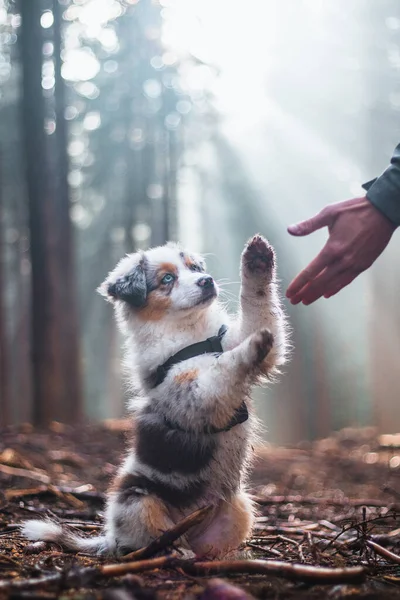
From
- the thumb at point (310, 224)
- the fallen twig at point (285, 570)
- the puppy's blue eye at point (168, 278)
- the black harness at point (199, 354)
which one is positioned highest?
the thumb at point (310, 224)

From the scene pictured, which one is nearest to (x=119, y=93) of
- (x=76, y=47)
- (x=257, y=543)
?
(x=76, y=47)

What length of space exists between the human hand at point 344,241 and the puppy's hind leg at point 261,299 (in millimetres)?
169

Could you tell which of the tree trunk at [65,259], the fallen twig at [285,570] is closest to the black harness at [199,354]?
the fallen twig at [285,570]

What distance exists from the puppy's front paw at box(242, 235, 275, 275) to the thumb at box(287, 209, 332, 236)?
182 millimetres

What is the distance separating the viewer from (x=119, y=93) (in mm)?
20125

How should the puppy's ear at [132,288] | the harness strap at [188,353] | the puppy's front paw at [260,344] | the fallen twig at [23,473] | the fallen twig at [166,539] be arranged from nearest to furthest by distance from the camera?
1. the fallen twig at [166,539]
2. the puppy's front paw at [260,344]
3. the harness strap at [188,353]
4. the puppy's ear at [132,288]
5. the fallen twig at [23,473]

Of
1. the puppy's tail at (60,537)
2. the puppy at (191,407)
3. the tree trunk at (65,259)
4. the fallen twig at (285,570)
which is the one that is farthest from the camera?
the tree trunk at (65,259)

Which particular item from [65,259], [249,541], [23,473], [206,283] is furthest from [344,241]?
[65,259]

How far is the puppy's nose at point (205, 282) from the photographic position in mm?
4406

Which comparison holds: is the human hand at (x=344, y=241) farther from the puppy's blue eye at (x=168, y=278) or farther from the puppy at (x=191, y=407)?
the puppy's blue eye at (x=168, y=278)

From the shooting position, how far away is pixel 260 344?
3.61 meters

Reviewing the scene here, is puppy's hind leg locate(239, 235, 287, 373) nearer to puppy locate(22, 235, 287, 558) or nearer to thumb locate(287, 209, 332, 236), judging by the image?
puppy locate(22, 235, 287, 558)

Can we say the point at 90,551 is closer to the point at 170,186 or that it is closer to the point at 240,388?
the point at 240,388

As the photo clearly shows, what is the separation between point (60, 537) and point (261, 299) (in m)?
1.88
